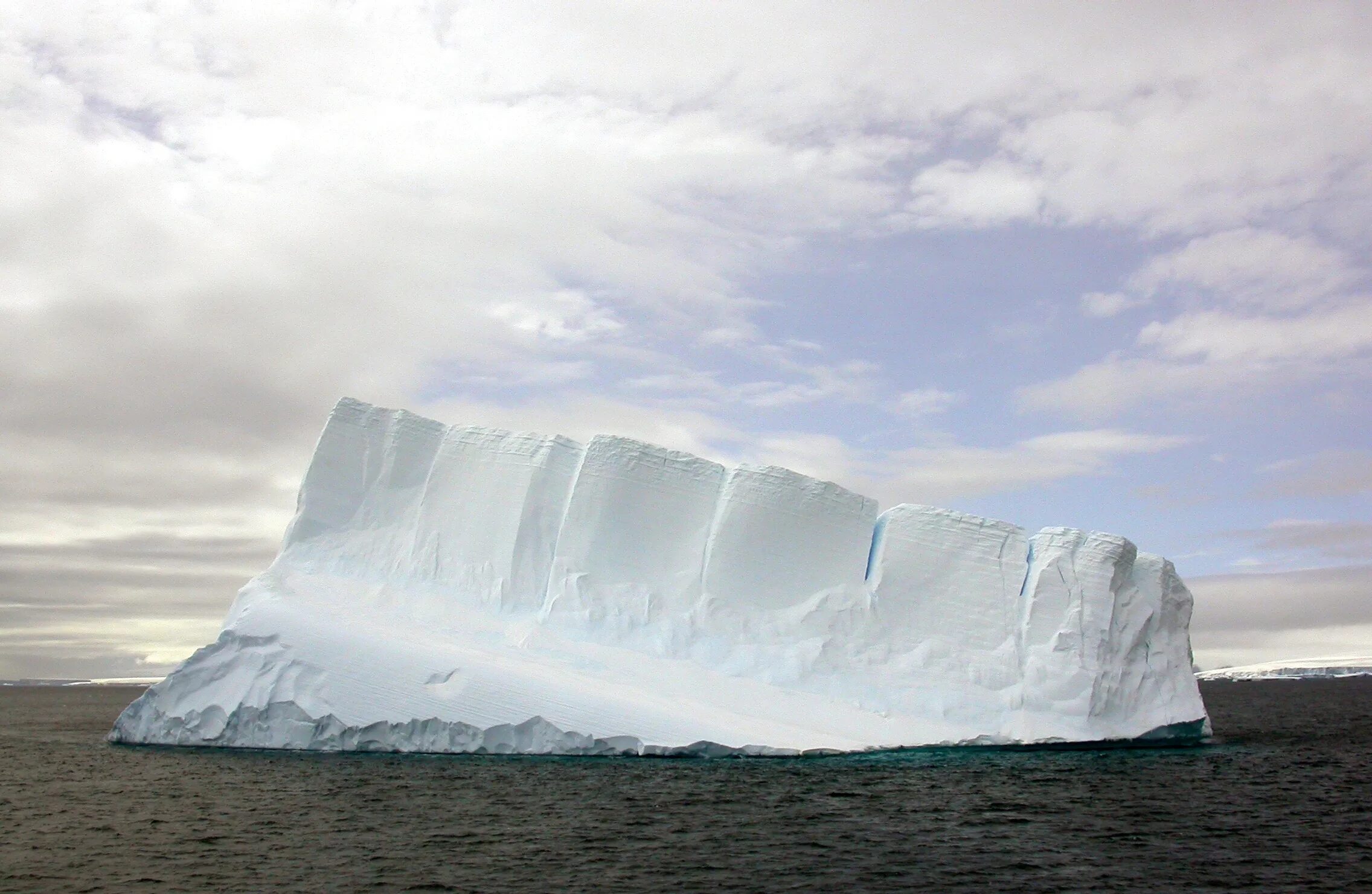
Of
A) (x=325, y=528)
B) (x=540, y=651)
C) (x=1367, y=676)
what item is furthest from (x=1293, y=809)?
(x=1367, y=676)

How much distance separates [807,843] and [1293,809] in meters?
7.68

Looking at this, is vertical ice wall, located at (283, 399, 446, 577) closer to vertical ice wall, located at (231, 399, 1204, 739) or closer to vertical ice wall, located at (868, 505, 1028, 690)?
vertical ice wall, located at (231, 399, 1204, 739)

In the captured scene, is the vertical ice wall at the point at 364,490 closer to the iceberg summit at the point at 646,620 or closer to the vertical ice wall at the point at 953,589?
the iceberg summit at the point at 646,620

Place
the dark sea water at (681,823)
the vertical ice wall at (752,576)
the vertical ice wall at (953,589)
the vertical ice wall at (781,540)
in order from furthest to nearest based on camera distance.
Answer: the vertical ice wall at (781,540) → the vertical ice wall at (953,589) → the vertical ice wall at (752,576) → the dark sea water at (681,823)

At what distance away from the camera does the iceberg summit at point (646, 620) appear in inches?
736

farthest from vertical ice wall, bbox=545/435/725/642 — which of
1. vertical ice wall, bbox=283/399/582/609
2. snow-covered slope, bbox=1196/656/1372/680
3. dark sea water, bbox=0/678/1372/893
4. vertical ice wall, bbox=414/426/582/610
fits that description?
snow-covered slope, bbox=1196/656/1372/680

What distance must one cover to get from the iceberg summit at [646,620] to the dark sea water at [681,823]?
31.4 inches

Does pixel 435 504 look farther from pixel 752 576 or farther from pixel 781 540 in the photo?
pixel 781 540

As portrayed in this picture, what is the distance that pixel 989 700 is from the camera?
21.2 m

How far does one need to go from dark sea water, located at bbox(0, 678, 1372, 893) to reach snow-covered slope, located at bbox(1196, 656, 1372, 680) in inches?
3792

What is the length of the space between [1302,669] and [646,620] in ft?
345

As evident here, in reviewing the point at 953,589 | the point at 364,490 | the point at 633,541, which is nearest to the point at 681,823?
the point at 633,541

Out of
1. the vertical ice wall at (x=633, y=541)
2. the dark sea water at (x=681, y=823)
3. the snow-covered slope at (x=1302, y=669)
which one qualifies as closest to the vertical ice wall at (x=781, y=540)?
the vertical ice wall at (x=633, y=541)

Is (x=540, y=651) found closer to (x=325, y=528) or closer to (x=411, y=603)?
(x=411, y=603)
